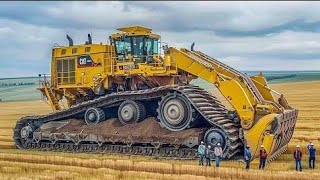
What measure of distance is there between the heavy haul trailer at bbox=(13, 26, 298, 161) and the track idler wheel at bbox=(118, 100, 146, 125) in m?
0.05

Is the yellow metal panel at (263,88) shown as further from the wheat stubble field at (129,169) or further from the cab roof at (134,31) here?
the cab roof at (134,31)

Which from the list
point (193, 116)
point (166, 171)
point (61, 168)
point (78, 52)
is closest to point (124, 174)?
point (166, 171)

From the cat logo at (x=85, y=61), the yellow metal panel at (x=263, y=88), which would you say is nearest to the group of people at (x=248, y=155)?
the yellow metal panel at (x=263, y=88)

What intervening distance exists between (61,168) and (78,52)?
9.53m

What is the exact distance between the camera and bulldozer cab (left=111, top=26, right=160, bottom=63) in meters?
25.2

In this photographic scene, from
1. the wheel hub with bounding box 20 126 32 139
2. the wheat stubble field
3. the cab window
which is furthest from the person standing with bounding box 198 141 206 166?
the wheel hub with bounding box 20 126 32 139

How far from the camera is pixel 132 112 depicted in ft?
78.1

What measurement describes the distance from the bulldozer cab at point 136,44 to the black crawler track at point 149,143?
7.44ft

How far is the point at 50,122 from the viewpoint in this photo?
86.9 feet

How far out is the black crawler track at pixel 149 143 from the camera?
2127 cm

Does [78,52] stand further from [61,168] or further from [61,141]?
[61,168]

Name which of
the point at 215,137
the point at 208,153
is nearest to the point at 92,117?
the point at 215,137

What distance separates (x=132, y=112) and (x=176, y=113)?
2.50m

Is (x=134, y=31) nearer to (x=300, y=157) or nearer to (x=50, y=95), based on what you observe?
(x=50, y=95)
